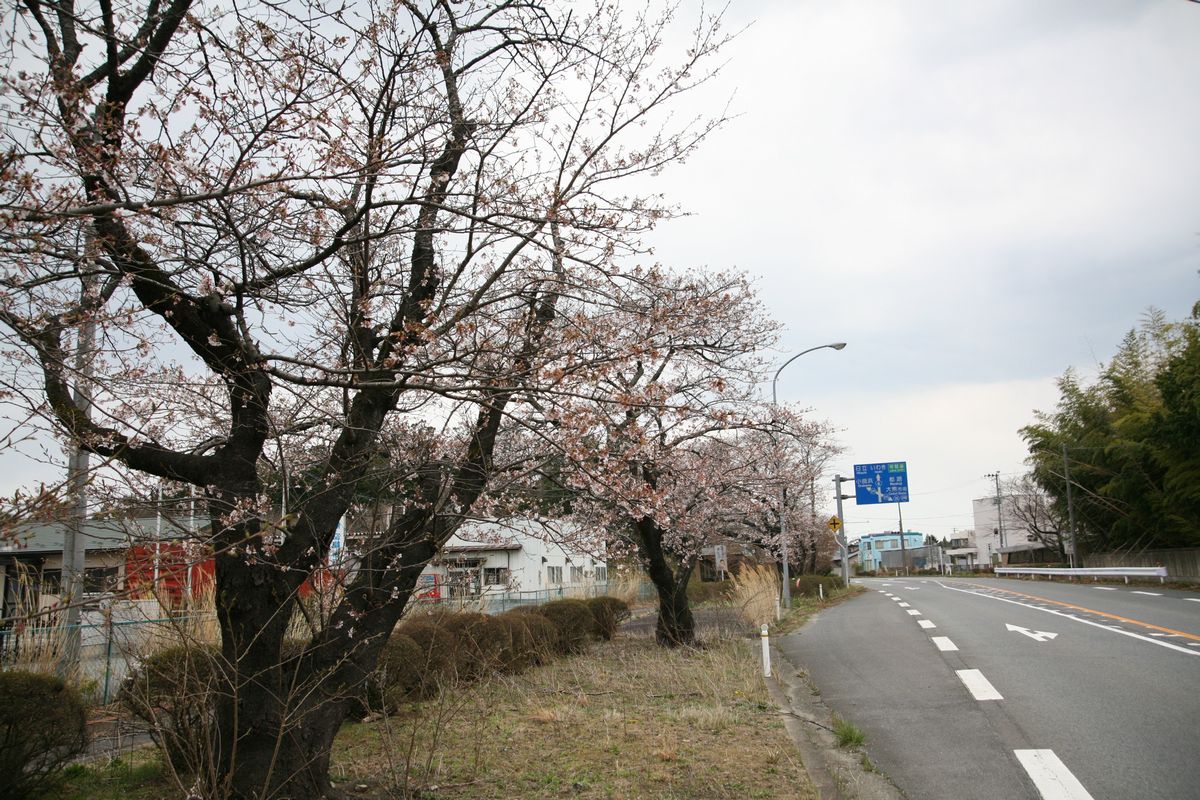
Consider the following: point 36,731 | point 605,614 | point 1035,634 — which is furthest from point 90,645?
point 1035,634

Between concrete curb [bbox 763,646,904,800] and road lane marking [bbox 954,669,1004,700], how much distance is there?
177 centimetres

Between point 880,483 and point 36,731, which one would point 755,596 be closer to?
point 36,731

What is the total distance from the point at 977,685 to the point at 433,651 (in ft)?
22.7

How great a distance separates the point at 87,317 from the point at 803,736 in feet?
24.0

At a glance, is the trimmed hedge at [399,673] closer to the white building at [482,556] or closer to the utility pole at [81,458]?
the white building at [482,556]

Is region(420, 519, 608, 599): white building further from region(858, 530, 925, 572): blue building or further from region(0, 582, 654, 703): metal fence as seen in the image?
region(858, 530, 925, 572): blue building

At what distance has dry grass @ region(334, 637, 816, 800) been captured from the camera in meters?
6.39

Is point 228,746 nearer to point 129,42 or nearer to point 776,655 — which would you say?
point 129,42

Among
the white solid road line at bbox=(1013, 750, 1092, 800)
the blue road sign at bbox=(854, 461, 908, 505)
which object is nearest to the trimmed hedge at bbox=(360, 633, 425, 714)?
the white solid road line at bbox=(1013, 750, 1092, 800)

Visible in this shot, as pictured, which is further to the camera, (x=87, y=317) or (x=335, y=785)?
(x=335, y=785)

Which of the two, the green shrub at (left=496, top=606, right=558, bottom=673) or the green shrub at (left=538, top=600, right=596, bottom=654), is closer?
the green shrub at (left=496, top=606, right=558, bottom=673)

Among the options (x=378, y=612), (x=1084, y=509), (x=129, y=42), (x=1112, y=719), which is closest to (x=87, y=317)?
(x=129, y=42)

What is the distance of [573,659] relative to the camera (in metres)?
15.5

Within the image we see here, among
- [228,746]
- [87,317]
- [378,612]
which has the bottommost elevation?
[228,746]
